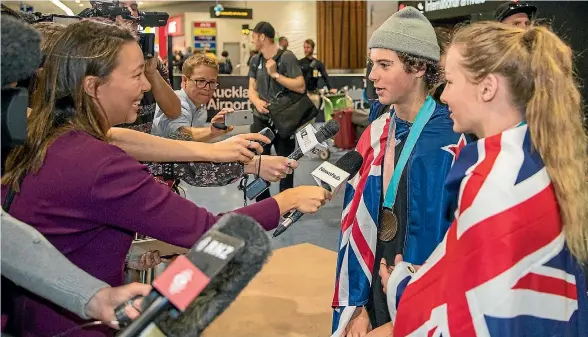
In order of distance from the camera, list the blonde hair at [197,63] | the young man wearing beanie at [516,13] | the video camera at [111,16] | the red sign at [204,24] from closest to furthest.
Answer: the video camera at [111,16], the young man wearing beanie at [516,13], the blonde hair at [197,63], the red sign at [204,24]

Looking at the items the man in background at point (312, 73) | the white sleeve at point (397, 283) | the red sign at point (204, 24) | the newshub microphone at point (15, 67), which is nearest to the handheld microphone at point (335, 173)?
the white sleeve at point (397, 283)

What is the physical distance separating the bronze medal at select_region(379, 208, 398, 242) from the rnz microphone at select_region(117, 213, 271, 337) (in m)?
0.89

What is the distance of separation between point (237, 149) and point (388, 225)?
550 millimetres

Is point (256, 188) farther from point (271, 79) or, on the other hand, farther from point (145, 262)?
point (271, 79)

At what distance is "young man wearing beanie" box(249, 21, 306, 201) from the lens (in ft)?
17.2

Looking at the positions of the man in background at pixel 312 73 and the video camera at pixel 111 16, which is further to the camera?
the man in background at pixel 312 73

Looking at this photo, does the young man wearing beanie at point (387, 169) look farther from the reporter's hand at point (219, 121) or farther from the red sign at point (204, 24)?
the red sign at point (204, 24)

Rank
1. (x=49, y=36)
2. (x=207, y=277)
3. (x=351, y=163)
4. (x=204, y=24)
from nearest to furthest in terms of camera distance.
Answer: (x=207, y=277), (x=49, y=36), (x=351, y=163), (x=204, y=24)

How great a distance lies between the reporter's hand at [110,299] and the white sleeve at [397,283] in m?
0.64

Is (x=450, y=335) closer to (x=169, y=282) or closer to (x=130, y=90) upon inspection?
(x=169, y=282)

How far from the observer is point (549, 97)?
4.10 feet

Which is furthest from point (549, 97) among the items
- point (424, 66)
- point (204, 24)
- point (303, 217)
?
point (204, 24)

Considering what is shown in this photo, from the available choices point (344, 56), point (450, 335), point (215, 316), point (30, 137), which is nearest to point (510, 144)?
point (450, 335)

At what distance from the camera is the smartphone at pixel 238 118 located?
3.07 meters
